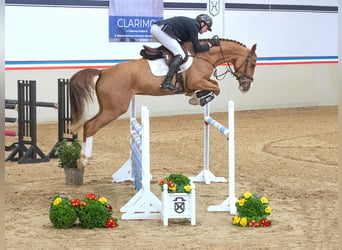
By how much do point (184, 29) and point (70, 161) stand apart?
1.90 m

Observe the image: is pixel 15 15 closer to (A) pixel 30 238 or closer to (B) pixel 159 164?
(B) pixel 159 164

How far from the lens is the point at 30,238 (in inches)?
178

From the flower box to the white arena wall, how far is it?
782 centimetres

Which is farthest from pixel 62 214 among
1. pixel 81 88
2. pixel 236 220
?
pixel 81 88

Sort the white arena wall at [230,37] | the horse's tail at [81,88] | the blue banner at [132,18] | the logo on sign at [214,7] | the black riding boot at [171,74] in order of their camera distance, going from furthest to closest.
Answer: the logo on sign at [214,7] < the blue banner at [132,18] < the white arena wall at [230,37] < the black riding boot at [171,74] < the horse's tail at [81,88]

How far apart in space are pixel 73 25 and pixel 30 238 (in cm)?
907

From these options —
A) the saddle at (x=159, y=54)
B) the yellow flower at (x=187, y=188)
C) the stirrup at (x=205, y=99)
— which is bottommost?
the yellow flower at (x=187, y=188)

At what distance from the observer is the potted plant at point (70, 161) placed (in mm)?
6680

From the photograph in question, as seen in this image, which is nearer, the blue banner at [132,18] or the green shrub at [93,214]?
the green shrub at [93,214]

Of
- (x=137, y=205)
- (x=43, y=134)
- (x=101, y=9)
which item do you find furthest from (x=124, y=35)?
(x=137, y=205)

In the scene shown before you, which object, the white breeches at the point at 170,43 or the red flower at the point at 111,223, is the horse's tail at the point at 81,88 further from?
the red flower at the point at 111,223

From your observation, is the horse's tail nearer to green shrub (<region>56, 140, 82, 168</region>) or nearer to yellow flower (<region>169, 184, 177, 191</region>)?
green shrub (<region>56, 140, 82, 168</region>)

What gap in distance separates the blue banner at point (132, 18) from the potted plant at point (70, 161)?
6.96m

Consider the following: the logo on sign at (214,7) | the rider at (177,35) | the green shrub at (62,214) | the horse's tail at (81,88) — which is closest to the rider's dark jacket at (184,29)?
the rider at (177,35)
